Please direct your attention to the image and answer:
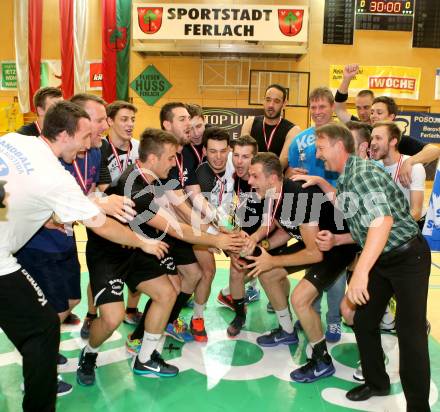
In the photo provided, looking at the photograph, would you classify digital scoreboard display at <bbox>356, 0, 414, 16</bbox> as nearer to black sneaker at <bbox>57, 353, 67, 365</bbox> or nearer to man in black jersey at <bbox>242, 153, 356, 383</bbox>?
man in black jersey at <bbox>242, 153, 356, 383</bbox>

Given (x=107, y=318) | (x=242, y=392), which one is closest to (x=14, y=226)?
(x=107, y=318)

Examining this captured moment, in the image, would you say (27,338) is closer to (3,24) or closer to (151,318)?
(151,318)

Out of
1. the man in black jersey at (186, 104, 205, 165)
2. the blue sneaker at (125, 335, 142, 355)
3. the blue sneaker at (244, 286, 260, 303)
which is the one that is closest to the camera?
the blue sneaker at (125, 335, 142, 355)

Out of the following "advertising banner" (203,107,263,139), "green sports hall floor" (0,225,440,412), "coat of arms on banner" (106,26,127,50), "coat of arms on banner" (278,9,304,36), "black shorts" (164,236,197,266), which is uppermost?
"coat of arms on banner" (278,9,304,36)

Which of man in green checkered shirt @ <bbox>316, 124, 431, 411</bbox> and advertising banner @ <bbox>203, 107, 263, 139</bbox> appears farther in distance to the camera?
advertising banner @ <bbox>203, 107, 263, 139</bbox>

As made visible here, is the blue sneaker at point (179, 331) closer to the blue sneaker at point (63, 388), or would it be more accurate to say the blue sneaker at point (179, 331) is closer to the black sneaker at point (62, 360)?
the black sneaker at point (62, 360)

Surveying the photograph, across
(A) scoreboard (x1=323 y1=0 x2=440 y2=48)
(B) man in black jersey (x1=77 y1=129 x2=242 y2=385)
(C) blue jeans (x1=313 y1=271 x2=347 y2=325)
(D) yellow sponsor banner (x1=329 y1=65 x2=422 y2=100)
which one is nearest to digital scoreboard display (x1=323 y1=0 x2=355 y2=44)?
(A) scoreboard (x1=323 y1=0 x2=440 y2=48)

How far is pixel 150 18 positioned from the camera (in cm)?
1341

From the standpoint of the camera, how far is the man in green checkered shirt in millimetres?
2805

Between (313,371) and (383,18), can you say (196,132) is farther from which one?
(383,18)

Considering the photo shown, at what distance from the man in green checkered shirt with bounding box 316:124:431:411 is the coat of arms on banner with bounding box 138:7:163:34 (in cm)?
1142

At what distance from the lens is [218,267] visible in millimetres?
7047

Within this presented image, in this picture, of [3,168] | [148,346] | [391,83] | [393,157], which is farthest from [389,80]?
[3,168]

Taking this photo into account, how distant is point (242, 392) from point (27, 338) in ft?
5.64
